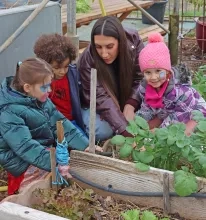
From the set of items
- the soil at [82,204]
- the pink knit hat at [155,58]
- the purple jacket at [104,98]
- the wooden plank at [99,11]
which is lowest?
the soil at [82,204]

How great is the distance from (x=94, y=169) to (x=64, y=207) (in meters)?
0.35

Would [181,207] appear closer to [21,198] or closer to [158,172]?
[158,172]

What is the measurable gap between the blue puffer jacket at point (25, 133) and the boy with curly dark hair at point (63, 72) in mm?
324

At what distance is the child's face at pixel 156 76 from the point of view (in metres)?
3.50

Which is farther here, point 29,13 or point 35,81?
point 29,13

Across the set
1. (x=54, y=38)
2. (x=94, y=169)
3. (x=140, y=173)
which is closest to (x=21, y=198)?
(x=94, y=169)

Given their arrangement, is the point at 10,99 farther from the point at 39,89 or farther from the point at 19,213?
the point at 19,213

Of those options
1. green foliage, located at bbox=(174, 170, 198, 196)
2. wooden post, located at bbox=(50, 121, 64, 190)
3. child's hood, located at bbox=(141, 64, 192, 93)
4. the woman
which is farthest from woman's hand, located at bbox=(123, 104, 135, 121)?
green foliage, located at bbox=(174, 170, 198, 196)

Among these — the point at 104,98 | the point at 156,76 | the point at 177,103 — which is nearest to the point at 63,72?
the point at 104,98

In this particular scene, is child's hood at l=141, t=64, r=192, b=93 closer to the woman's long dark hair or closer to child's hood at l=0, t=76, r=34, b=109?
the woman's long dark hair

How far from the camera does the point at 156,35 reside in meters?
3.69

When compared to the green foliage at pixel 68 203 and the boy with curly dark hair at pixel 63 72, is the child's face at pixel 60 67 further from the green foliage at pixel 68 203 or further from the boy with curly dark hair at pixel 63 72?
the green foliage at pixel 68 203

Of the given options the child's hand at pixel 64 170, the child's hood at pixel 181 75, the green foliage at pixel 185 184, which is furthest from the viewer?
the child's hood at pixel 181 75

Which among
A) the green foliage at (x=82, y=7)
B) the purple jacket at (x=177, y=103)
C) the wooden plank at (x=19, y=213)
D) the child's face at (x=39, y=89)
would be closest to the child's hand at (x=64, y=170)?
the wooden plank at (x=19, y=213)
